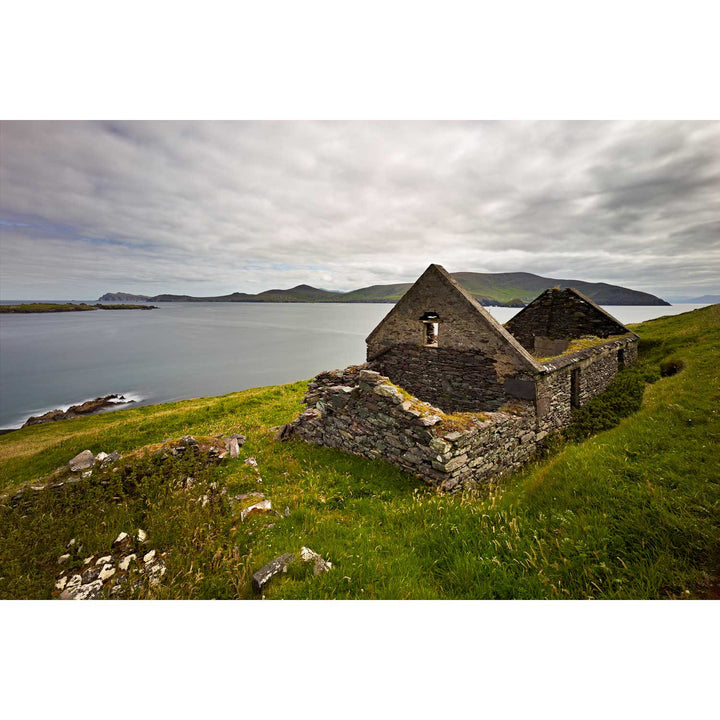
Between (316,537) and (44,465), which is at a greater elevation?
(316,537)

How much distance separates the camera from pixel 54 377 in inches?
1577

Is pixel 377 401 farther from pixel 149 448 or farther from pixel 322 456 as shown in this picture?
pixel 149 448

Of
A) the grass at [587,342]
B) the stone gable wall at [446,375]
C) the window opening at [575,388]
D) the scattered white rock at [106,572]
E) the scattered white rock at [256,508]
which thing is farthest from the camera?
the grass at [587,342]

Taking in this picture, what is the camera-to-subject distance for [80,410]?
1157 inches

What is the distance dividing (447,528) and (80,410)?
3927 cm

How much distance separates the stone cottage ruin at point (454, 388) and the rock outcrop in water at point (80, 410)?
108ft

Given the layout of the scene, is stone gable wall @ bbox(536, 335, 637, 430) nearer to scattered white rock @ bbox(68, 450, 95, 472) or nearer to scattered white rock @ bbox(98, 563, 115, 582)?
scattered white rock @ bbox(98, 563, 115, 582)

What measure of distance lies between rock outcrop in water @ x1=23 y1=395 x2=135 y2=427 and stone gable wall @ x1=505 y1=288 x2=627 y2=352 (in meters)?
38.8

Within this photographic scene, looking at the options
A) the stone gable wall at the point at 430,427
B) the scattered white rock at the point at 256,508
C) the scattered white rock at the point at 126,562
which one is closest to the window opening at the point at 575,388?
the stone gable wall at the point at 430,427

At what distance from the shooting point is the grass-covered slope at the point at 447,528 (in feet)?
9.91

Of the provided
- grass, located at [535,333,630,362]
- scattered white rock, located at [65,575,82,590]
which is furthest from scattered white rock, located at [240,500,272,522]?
grass, located at [535,333,630,362]

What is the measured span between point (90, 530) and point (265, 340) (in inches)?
2954

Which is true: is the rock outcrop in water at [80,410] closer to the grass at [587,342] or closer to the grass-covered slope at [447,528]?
the grass-covered slope at [447,528]

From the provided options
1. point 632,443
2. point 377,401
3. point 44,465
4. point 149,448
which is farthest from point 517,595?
point 44,465
